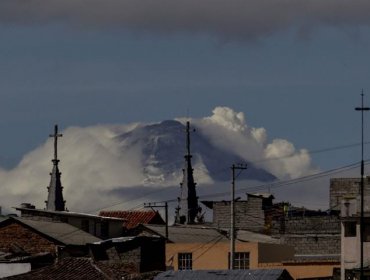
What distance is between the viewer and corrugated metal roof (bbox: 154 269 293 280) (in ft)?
308

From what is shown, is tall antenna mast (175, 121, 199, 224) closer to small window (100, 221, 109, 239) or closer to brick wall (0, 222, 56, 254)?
small window (100, 221, 109, 239)

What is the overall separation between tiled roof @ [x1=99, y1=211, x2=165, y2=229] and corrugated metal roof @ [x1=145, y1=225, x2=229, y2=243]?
398 centimetres

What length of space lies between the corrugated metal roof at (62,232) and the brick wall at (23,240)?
488 millimetres

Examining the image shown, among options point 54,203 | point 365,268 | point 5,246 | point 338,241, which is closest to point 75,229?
point 5,246

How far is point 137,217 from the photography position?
14925 centimetres

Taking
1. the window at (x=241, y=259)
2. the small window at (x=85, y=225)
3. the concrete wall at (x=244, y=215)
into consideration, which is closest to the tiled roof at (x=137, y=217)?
the concrete wall at (x=244, y=215)

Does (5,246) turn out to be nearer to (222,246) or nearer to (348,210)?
(222,246)

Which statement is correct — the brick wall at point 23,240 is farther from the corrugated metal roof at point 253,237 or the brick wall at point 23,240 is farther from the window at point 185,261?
the corrugated metal roof at point 253,237

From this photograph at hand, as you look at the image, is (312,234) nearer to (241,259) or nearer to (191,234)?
(191,234)

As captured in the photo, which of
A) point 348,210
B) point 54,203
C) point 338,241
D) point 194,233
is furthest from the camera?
point 54,203

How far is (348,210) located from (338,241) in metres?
18.6

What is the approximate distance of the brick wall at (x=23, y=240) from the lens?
119 metres

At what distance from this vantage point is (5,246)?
120625 mm

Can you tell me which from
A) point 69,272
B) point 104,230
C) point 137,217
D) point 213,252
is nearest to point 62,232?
point 213,252
